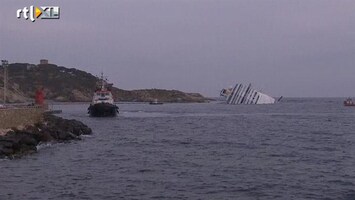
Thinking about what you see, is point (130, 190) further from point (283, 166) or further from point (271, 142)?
point (271, 142)

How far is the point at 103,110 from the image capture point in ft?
210

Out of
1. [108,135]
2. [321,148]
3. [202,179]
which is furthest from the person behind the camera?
[108,135]

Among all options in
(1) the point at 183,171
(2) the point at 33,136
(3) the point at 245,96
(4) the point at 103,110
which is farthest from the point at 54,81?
(1) the point at 183,171

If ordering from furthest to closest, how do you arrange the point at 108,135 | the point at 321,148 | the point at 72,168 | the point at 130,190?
the point at 108,135 → the point at 321,148 → the point at 72,168 → the point at 130,190

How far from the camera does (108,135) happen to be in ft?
123

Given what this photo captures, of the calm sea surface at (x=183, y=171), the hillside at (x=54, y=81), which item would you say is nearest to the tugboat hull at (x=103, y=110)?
the calm sea surface at (x=183, y=171)

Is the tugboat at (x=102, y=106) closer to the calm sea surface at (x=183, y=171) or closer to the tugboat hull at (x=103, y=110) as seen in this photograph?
the tugboat hull at (x=103, y=110)

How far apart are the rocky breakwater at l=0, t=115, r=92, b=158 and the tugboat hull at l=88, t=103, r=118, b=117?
973 inches

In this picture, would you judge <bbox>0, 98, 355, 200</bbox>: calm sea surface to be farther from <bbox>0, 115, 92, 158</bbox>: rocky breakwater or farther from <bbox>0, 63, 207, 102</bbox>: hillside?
<bbox>0, 63, 207, 102</bbox>: hillside

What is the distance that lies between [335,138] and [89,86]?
144m

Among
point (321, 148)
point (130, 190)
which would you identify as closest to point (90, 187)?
point (130, 190)

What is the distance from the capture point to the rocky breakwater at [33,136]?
22672mm

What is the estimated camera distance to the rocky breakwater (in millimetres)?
22672

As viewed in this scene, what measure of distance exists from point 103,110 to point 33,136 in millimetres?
36239
